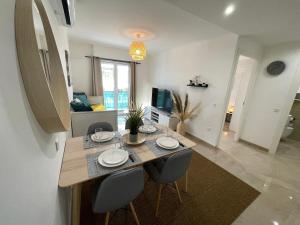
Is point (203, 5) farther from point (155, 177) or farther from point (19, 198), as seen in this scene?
point (19, 198)

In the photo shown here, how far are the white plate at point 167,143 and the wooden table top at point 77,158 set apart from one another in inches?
3.3

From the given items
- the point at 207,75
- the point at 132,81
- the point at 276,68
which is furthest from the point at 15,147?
the point at 132,81

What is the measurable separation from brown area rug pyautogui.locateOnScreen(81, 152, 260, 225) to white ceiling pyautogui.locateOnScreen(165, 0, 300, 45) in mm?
2382

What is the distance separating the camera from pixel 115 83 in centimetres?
508

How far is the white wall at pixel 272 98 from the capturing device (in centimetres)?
257

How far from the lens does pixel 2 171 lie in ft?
1.19

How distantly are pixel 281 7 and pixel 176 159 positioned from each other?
2148 mm

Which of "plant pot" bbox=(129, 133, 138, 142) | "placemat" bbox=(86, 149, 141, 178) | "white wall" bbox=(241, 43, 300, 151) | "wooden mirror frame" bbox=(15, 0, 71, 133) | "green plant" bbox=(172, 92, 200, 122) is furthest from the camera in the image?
"green plant" bbox=(172, 92, 200, 122)

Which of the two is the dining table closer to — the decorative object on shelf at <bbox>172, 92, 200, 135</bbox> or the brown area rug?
the brown area rug

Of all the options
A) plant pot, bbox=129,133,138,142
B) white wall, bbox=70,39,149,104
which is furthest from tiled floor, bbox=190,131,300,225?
white wall, bbox=70,39,149,104

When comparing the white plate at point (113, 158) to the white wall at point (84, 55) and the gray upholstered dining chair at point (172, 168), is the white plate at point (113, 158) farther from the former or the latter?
the white wall at point (84, 55)

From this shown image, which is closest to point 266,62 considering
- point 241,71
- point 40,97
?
point 241,71

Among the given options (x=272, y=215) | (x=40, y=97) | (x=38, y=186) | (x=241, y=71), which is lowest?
(x=272, y=215)

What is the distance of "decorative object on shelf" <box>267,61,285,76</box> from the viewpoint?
2686mm
